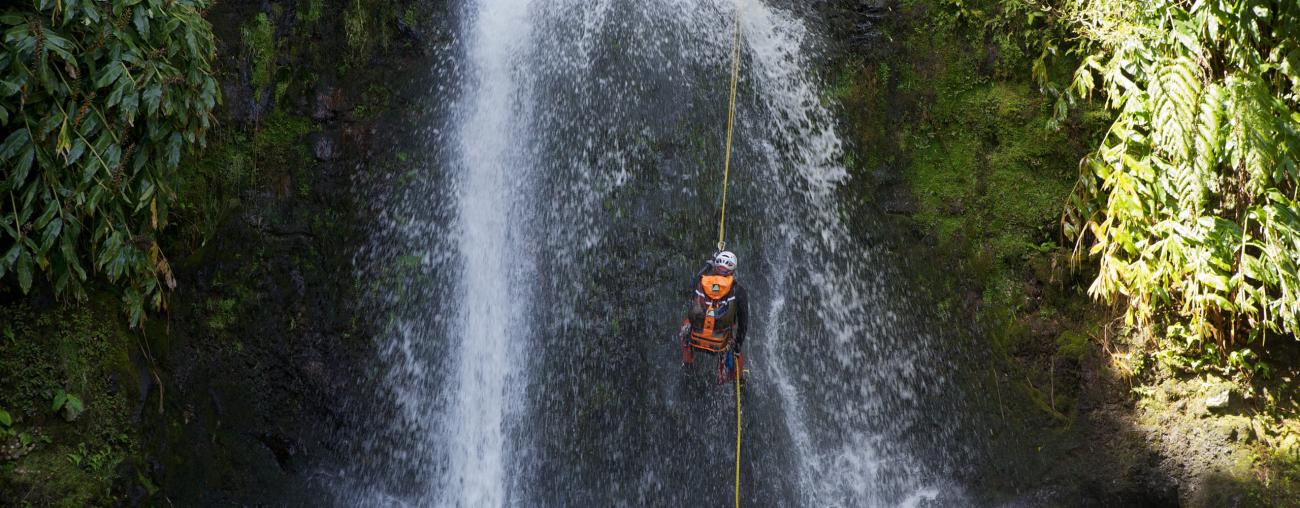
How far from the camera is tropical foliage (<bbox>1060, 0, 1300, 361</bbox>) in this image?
5.61 meters

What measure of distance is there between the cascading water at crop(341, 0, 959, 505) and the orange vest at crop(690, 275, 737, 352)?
137 centimetres

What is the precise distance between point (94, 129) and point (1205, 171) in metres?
6.97

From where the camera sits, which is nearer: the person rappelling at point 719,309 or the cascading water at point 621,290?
the person rappelling at point 719,309

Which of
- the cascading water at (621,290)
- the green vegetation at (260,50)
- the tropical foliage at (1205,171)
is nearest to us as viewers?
the tropical foliage at (1205,171)

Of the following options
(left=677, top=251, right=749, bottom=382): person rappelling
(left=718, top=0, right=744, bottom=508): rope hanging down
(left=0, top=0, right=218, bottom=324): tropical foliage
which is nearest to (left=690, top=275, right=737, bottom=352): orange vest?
(left=677, top=251, right=749, bottom=382): person rappelling

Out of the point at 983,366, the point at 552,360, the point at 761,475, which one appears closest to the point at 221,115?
the point at 552,360

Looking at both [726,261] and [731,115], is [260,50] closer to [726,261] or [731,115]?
[731,115]

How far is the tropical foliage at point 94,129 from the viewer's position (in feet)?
16.2

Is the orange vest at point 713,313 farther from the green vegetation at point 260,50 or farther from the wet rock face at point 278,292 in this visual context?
the green vegetation at point 260,50

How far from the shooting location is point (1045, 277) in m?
6.70

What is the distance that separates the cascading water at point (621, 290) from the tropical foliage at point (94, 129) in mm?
1689

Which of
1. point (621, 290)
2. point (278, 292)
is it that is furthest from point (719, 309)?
point (278, 292)

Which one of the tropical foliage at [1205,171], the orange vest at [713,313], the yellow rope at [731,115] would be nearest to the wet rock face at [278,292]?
the yellow rope at [731,115]

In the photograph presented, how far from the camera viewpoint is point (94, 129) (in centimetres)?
520
